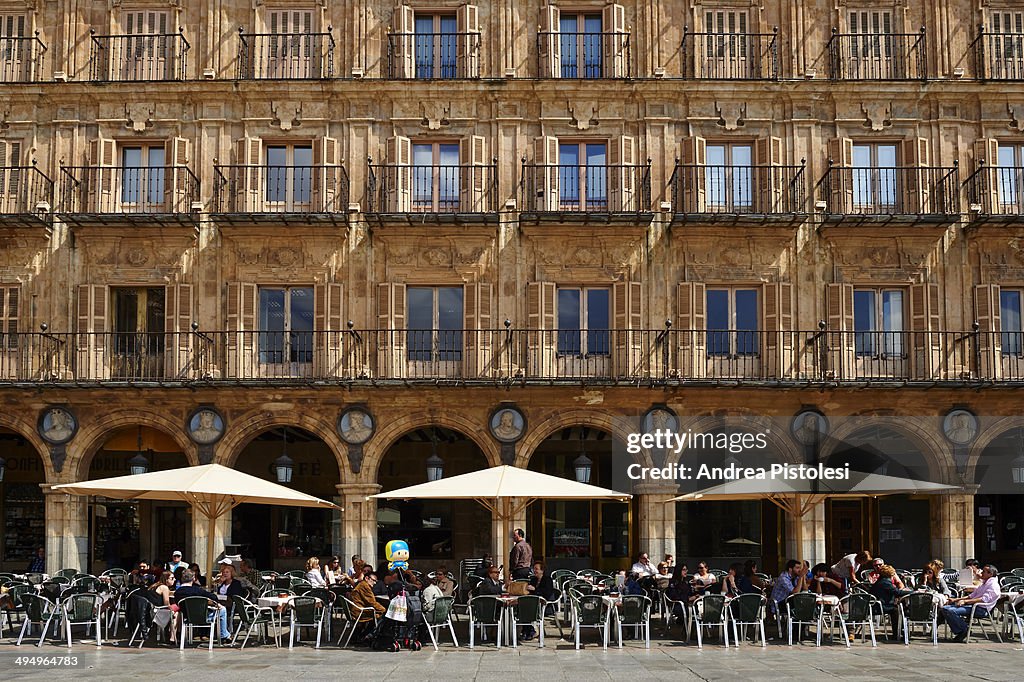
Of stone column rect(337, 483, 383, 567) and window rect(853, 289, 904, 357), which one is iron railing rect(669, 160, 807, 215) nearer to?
window rect(853, 289, 904, 357)

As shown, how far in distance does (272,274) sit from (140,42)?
5.81 m

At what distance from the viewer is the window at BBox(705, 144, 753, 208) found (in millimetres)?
25219

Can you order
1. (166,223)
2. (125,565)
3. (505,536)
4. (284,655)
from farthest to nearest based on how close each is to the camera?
(125,565) → (166,223) → (505,536) → (284,655)

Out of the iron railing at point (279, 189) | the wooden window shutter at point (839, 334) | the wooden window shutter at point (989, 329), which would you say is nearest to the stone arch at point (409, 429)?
the iron railing at point (279, 189)

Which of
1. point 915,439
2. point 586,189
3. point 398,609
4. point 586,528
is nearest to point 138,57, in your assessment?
point 586,189

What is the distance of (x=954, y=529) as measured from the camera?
965 inches

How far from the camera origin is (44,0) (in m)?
25.9

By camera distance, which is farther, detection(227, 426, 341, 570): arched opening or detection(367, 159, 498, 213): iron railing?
detection(227, 426, 341, 570): arched opening

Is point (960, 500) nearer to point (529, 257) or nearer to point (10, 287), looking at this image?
point (529, 257)

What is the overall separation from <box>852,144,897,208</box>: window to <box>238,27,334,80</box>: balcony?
11.2 metres

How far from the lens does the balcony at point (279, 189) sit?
2503 centimetres

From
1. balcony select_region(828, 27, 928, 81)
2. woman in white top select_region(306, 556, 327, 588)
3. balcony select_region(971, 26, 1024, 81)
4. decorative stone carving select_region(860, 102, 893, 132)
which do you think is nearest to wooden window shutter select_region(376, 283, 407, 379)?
woman in white top select_region(306, 556, 327, 588)

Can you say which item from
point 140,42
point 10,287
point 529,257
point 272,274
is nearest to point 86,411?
point 10,287

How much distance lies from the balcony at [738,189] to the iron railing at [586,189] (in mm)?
749
